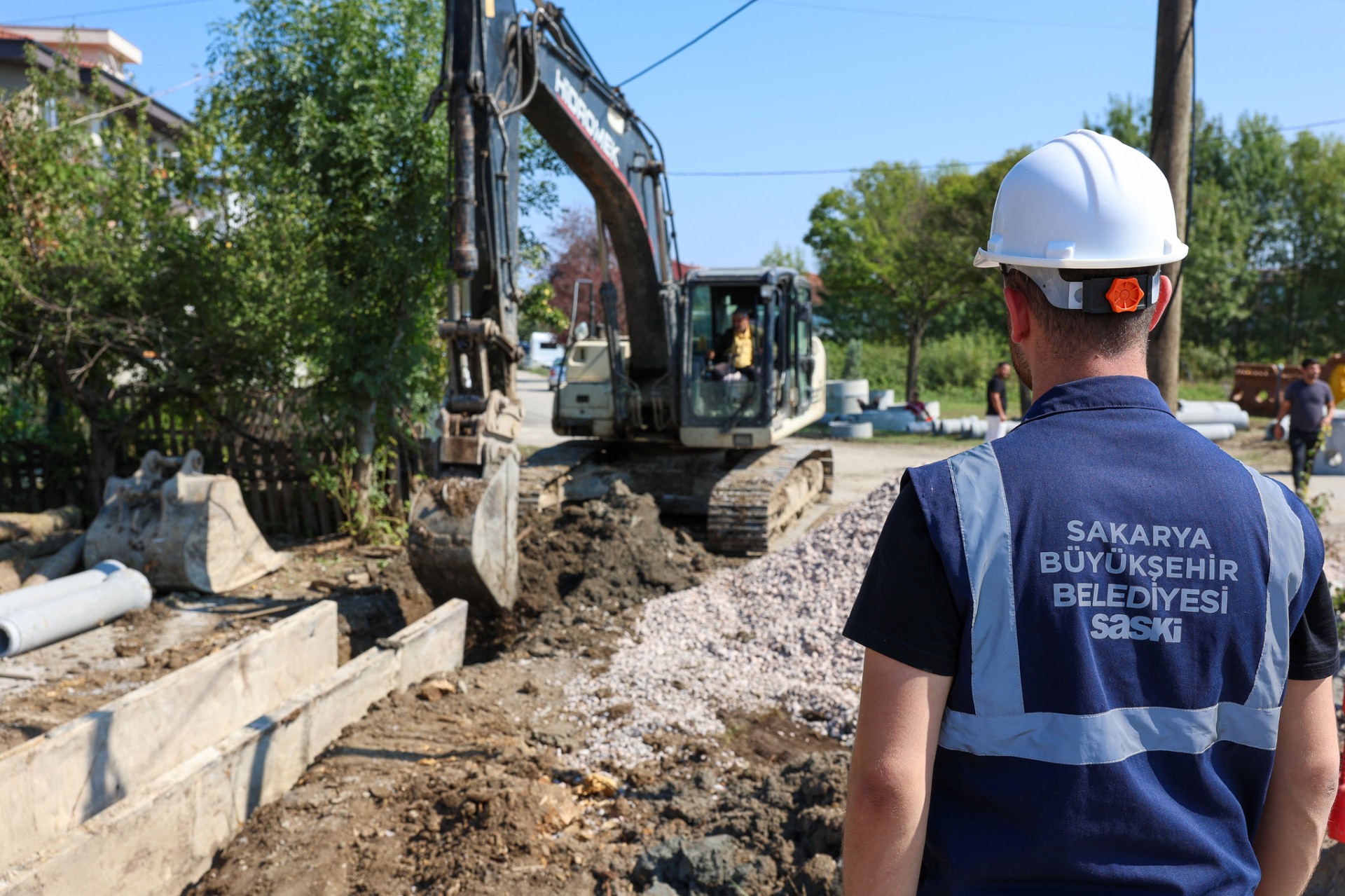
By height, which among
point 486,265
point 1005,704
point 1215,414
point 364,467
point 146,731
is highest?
point 486,265

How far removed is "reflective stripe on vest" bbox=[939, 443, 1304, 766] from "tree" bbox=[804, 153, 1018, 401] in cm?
2416

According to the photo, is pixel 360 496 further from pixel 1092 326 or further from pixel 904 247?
pixel 904 247

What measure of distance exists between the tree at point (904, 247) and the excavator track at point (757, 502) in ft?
48.4

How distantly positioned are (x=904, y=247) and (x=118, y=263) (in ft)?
65.0

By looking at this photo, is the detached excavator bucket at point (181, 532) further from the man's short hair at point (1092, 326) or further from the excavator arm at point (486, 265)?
the man's short hair at point (1092, 326)

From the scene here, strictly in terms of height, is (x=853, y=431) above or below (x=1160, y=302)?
below

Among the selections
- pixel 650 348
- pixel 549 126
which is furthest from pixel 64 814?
pixel 650 348

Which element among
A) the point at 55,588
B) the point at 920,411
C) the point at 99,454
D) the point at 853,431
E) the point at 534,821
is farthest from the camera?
the point at 920,411

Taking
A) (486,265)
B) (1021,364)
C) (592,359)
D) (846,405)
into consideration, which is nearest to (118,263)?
(486,265)

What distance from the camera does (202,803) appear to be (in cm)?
440

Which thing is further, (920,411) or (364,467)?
(920,411)

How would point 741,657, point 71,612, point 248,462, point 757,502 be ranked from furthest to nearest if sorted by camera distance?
point 248,462
point 757,502
point 71,612
point 741,657

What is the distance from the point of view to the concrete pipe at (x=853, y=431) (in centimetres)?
2092

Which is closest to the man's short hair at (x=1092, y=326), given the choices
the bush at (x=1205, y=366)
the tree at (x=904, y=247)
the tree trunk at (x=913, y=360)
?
the tree at (x=904, y=247)
